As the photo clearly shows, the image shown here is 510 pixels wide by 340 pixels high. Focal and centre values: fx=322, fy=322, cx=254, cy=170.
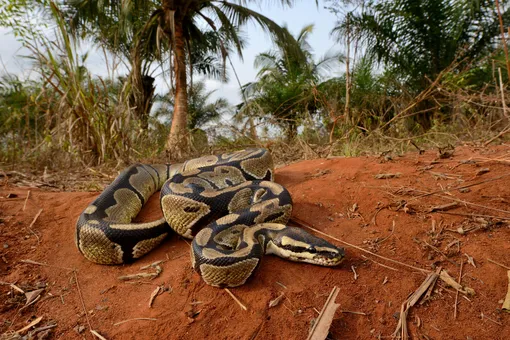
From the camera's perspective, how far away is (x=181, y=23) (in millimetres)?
15070

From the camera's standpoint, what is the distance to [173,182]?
13.4ft

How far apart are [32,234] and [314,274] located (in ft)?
10.9

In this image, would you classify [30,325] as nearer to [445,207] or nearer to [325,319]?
[325,319]

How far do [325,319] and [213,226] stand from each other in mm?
1435

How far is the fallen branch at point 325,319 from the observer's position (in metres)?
2.19

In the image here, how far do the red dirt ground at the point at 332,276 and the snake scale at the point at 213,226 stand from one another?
Answer: 5.0 inches

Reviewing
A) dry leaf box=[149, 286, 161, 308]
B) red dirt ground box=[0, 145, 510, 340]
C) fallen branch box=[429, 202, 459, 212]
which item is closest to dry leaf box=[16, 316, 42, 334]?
red dirt ground box=[0, 145, 510, 340]

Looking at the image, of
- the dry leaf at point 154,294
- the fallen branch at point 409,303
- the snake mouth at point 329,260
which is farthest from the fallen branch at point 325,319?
the dry leaf at point 154,294

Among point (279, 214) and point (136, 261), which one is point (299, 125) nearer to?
point (279, 214)

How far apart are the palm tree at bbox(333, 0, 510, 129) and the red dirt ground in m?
12.0

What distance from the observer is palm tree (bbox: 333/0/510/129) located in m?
14.0

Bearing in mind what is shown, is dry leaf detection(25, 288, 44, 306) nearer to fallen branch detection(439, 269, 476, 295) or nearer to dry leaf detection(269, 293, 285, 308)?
dry leaf detection(269, 293, 285, 308)

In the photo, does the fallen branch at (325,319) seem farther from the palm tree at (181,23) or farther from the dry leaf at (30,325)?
the palm tree at (181,23)

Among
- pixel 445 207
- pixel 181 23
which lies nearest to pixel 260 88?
pixel 181 23
